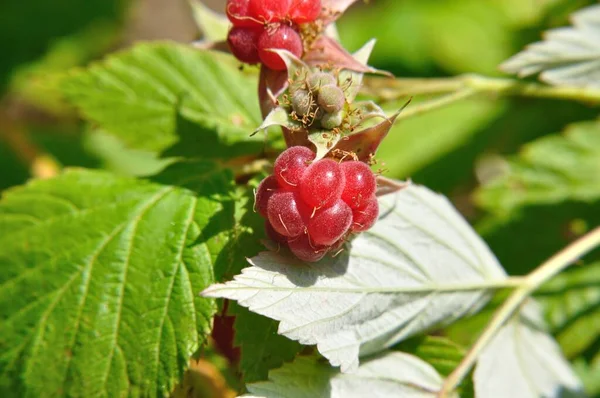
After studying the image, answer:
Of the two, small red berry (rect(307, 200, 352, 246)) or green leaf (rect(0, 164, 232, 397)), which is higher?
small red berry (rect(307, 200, 352, 246))

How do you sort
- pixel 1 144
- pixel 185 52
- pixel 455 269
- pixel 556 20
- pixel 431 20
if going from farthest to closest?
pixel 431 20, pixel 1 144, pixel 556 20, pixel 185 52, pixel 455 269

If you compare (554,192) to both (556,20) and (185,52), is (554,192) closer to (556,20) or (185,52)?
(556,20)

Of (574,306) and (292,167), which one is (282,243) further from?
(574,306)

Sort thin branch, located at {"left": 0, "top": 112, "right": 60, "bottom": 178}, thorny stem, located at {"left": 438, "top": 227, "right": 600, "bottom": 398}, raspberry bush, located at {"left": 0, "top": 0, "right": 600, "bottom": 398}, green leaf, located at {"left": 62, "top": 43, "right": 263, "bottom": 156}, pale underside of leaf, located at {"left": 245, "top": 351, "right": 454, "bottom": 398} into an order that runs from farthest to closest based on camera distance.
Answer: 1. thin branch, located at {"left": 0, "top": 112, "right": 60, "bottom": 178}
2. green leaf, located at {"left": 62, "top": 43, "right": 263, "bottom": 156}
3. thorny stem, located at {"left": 438, "top": 227, "right": 600, "bottom": 398}
4. pale underside of leaf, located at {"left": 245, "top": 351, "right": 454, "bottom": 398}
5. raspberry bush, located at {"left": 0, "top": 0, "right": 600, "bottom": 398}

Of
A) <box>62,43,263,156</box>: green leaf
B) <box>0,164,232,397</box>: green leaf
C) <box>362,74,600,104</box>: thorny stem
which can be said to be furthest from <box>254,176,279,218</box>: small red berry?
<box>362,74,600,104</box>: thorny stem

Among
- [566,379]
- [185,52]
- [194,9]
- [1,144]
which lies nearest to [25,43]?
[1,144]

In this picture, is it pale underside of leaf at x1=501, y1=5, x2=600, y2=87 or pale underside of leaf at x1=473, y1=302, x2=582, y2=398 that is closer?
pale underside of leaf at x1=473, y1=302, x2=582, y2=398

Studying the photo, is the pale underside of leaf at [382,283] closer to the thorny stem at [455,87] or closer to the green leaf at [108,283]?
the green leaf at [108,283]

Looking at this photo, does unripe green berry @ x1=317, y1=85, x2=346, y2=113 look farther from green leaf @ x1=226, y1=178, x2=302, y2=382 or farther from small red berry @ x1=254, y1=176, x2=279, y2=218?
green leaf @ x1=226, y1=178, x2=302, y2=382
